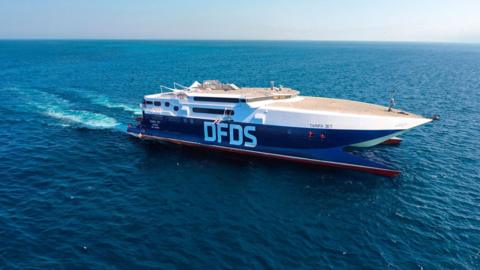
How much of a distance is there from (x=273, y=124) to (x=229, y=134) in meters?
7.01

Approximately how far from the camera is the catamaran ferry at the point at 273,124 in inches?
1483

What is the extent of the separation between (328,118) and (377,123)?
19.5 ft

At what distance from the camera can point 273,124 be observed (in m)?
41.1

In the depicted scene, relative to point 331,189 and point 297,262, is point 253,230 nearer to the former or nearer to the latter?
point 297,262

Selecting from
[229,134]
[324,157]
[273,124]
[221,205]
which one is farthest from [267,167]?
[221,205]

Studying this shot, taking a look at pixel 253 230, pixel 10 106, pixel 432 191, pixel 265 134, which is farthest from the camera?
pixel 10 106

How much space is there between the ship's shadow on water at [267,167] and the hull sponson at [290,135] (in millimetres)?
2154

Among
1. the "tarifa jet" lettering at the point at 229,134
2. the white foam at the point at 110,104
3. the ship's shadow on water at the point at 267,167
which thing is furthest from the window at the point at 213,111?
the white foam at the point at 110,104

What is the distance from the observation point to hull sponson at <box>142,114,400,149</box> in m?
37.9

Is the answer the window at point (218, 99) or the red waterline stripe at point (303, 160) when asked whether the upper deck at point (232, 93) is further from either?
the red waterline stripe at point (303, 160)

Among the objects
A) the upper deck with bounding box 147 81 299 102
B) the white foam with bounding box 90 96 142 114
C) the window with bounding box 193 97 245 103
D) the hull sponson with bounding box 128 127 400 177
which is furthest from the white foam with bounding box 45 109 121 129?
the window with bounding box 193 97 245 103

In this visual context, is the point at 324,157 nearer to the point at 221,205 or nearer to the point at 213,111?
the point at 221,205

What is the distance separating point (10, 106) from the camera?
66.3 meters

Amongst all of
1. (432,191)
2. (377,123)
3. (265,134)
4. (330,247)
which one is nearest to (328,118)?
(377,123)
